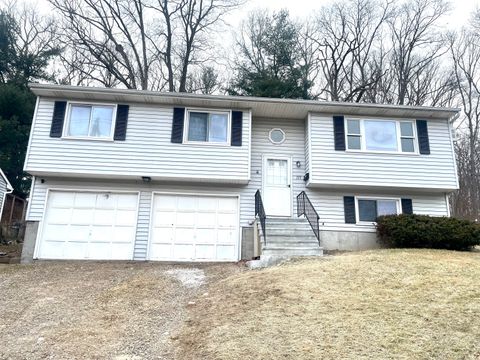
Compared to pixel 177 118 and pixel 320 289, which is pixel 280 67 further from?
pixel 320 289

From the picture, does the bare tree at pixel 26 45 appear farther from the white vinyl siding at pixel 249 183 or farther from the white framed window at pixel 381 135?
the white framed window at pixel 381 135

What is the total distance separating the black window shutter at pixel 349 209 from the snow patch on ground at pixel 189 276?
16.8ft

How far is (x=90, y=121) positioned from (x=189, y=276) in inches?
240

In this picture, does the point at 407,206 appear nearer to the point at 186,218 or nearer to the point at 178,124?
the point at 186,218

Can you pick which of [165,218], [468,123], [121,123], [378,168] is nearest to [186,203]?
[165,218]

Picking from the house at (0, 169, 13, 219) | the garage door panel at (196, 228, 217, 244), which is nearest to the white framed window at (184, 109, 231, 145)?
the garage door panel at (196, 228, 217, 244)

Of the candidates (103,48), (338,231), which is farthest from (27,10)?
(338,231)

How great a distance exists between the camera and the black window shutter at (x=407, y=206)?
11.7 metres

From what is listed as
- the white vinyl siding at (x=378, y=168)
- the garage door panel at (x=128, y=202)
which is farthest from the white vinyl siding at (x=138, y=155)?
the white vinyl siding at (x=378, y=168)

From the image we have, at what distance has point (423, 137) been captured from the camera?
38.7ft

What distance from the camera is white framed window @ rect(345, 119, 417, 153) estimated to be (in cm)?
1170

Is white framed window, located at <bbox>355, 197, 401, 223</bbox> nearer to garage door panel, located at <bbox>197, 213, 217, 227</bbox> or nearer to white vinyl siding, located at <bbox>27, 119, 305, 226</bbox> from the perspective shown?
white vinyl siding, located at <bbox>27, 119, 305, 226</bbox>

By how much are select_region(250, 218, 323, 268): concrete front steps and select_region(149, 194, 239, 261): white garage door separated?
1.52 meters

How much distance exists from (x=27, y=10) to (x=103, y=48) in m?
5.30
